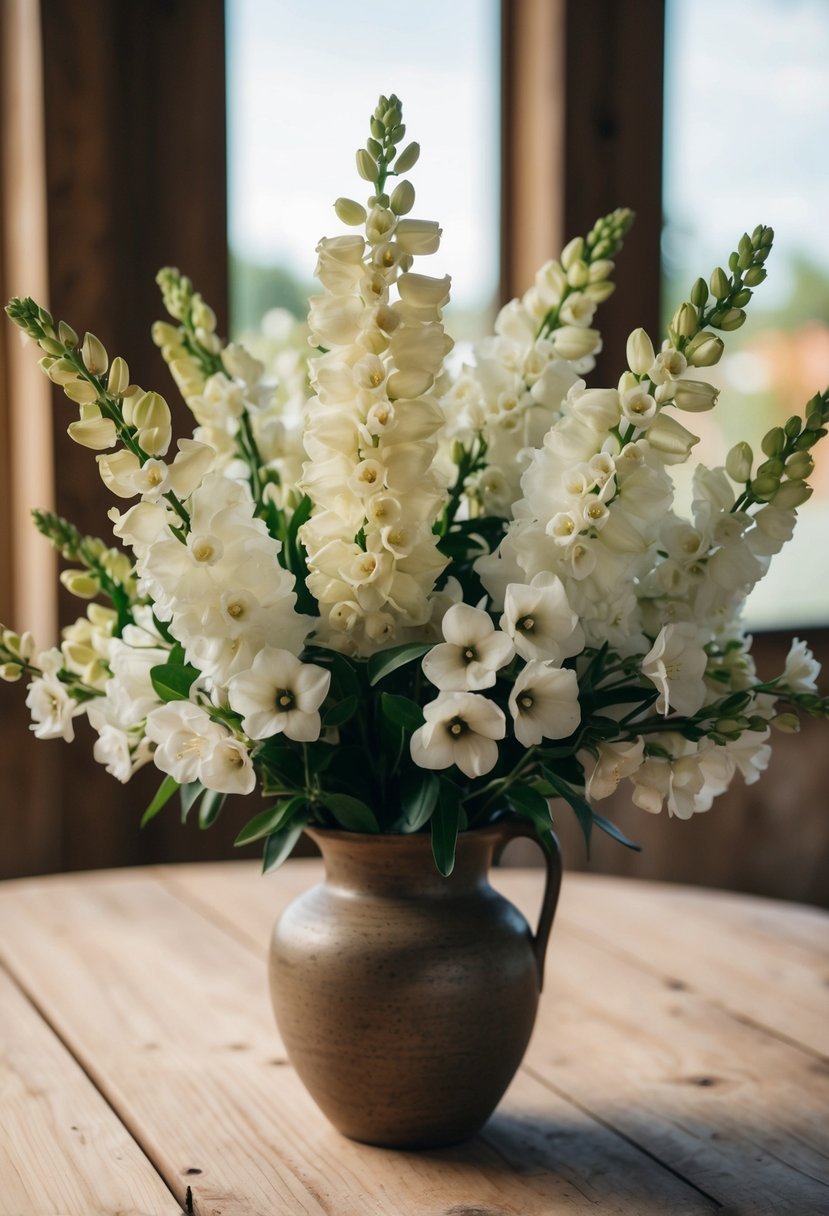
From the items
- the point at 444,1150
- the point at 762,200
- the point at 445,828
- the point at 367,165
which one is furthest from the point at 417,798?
the point at 762,200

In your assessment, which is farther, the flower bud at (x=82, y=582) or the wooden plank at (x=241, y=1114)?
the flower bud at (x=82, y=582)

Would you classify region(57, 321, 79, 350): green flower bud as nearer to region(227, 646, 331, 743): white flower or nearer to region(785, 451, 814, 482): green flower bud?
region(227, 646, 331, 743): white flower

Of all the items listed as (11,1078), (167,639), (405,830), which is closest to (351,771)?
(405,830)

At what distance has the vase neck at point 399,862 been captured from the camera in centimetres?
89

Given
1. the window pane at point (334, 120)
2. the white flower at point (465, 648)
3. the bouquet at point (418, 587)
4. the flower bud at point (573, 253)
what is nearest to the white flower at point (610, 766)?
the bouquet at point (418, 587)

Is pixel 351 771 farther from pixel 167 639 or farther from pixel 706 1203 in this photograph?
pixel 706 1203

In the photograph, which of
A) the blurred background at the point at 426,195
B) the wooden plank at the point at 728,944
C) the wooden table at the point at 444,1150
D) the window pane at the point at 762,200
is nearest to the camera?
the wooden table at the point at 444,1150

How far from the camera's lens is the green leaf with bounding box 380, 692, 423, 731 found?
814mm

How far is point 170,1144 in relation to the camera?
0.94 meters

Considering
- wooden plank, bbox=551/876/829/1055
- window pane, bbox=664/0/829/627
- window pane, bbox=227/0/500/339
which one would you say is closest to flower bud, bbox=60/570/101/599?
wooden plank, bbox=551/876/829/1055

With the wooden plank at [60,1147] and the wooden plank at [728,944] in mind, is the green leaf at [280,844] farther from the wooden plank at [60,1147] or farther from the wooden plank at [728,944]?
the wooden plank at [728,944]

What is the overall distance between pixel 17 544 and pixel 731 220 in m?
1.65

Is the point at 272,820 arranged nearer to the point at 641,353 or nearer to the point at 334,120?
the point at 641,353

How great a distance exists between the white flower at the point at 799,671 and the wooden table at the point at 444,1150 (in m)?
0.33
